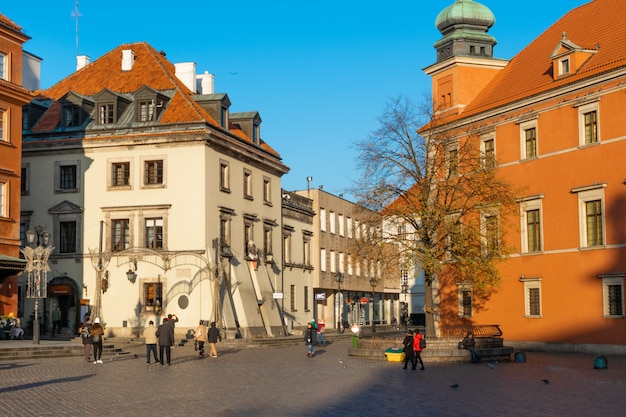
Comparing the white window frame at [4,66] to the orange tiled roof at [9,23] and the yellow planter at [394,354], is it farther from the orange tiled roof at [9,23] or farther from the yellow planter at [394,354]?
the yellow planter at [394,354]

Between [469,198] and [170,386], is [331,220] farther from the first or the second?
[170,386]

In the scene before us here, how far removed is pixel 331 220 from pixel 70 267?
28.3 meters

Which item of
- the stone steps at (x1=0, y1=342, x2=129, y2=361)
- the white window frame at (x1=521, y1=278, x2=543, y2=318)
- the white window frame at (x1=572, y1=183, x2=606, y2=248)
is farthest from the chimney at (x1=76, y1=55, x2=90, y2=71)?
the white window frame at (x1=572, y1=183, x2=606, y2=248)

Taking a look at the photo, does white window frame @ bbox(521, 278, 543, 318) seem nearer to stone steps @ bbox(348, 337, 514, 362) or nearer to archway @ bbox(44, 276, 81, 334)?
stone steps @ bbox(348, 337, 514, 362)

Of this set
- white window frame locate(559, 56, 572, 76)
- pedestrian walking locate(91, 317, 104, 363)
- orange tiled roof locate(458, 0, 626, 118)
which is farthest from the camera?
white window frame locate(559, 56, 572, 76)

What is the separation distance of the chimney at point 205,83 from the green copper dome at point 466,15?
17.3 metres

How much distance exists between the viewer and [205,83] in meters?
65.2

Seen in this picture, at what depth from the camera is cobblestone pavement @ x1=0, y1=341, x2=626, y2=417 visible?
61.3 ft

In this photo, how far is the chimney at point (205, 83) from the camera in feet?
214

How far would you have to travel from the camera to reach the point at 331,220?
7894cm

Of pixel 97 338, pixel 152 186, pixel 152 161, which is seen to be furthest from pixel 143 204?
pixel 97 338

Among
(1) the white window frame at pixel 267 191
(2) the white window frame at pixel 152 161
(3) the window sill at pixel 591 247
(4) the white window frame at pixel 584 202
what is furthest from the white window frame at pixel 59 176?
(3) the window sill at pixel 591 247

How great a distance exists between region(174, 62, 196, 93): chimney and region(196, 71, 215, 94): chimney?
8.48ft

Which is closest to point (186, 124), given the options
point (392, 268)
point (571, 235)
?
point (392, 268)
